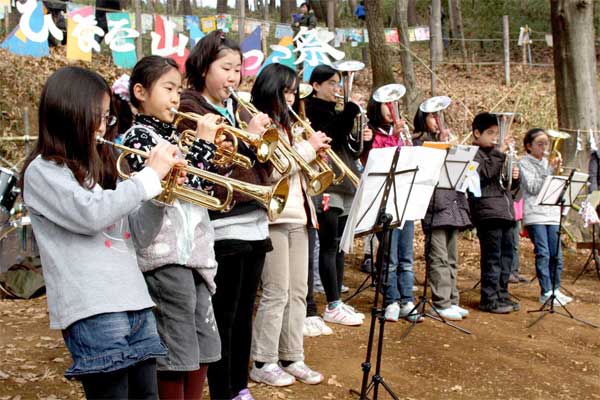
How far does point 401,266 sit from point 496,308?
49.5 inches

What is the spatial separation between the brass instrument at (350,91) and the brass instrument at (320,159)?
31cm

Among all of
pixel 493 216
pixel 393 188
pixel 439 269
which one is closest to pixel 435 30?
pixel 493 216

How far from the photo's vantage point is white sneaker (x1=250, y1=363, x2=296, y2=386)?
447 cm

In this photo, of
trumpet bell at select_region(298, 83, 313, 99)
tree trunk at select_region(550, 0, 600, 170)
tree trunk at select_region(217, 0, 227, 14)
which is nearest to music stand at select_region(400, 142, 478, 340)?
trumpet bell at select_region(298, 83, 313, 99)

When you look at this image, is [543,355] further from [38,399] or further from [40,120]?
[40,120]

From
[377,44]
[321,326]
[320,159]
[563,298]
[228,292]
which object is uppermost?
[377,44]

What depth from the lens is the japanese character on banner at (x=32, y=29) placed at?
29.2 feet

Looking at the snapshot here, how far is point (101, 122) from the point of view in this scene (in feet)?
8.53

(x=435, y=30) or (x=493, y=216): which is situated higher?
(x=435, y=30)

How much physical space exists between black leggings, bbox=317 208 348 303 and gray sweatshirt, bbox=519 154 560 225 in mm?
2442

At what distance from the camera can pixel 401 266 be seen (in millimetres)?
6453

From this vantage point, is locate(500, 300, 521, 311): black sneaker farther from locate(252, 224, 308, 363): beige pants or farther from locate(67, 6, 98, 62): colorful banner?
locate(67, 6, 98, 62): colorful banner

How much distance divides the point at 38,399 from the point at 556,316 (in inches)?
195

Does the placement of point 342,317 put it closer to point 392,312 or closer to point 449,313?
point 392,312
